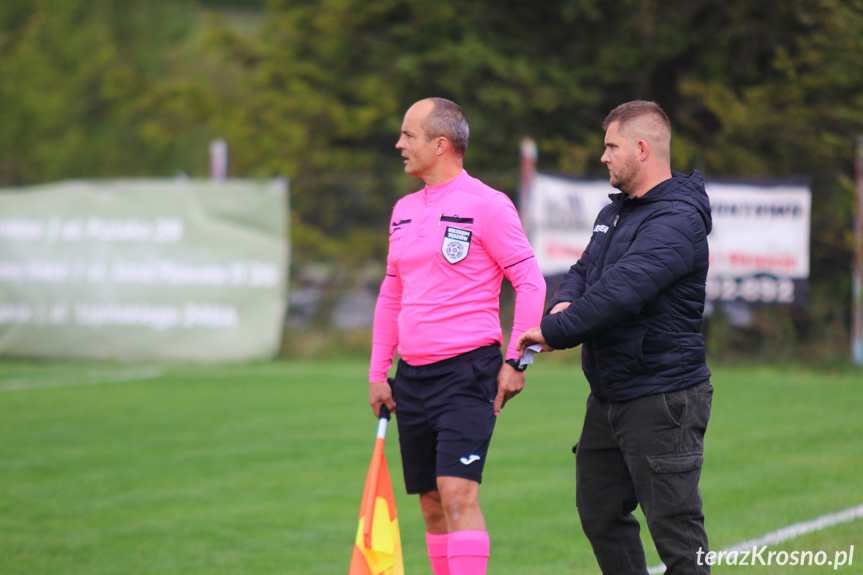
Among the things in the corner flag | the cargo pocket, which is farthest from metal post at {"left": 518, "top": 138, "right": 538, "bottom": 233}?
the cargo pocket

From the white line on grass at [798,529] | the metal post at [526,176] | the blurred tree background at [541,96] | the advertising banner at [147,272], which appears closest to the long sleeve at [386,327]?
the white line on grass at [798,529]

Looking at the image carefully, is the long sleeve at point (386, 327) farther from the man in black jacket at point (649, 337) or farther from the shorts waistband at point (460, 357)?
the man in black jacket at point (649, 337)

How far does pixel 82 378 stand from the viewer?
1324 centimetres

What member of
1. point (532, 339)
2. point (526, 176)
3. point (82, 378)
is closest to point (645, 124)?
point (532, 339)

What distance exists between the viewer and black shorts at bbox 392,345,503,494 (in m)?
4.46

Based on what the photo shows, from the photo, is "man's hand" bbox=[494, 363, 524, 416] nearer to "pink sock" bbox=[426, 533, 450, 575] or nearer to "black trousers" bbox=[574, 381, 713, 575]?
"black trousers" bbox=[574, 381, 713, 575]

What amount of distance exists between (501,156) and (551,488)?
12.9 metres

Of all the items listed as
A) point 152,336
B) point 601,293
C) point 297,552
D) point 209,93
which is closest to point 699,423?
point 601,293

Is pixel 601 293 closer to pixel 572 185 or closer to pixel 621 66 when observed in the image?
pixel 572 185

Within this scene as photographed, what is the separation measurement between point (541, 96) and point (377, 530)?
1477 centimetres

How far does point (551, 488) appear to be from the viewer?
23.3ft

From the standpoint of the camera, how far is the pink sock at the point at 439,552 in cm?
468

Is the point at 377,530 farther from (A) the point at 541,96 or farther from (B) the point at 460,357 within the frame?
(A) the point at 541,96

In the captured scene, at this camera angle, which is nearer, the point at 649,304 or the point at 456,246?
the point at 649,304
